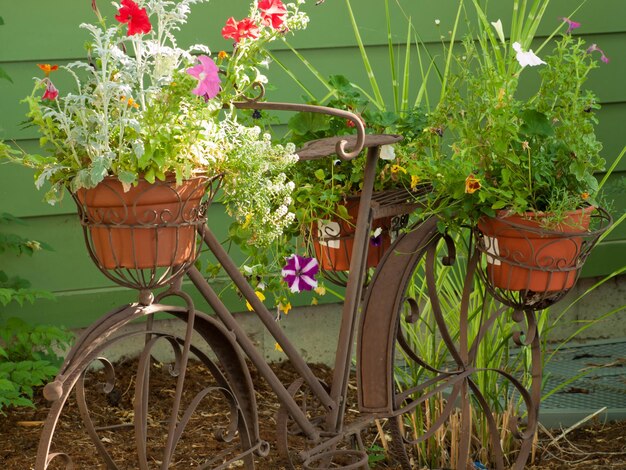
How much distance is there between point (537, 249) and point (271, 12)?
85 centimetres

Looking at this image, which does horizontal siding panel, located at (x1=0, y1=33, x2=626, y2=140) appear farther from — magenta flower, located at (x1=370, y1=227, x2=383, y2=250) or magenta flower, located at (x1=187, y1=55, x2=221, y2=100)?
magenta flower, located at (x1=187, y1=55, x2=221, y2=100)

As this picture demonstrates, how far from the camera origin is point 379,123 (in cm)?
244

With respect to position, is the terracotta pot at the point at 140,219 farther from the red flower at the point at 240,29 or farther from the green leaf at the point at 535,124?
the green leaf at the point at 535,124

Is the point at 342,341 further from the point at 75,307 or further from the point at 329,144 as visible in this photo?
the point at 75,307

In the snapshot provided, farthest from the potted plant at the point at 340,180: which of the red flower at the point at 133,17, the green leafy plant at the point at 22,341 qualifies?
the green leafy plant at the point at 22,341

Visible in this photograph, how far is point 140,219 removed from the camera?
5.69 feet

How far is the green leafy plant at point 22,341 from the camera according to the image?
2924 millimetres

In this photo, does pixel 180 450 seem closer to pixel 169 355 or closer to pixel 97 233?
pixel 169 355

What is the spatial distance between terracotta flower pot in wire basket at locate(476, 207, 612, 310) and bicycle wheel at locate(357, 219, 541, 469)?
0.14 meters

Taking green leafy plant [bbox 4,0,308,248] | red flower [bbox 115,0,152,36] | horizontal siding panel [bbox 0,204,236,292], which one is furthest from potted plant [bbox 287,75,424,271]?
horizontal siding panel [bbox 0,204,236,292]

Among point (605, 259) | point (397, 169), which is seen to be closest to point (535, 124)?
Answer: point (397, 169)

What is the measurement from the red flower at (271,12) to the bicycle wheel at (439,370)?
28.9 inches

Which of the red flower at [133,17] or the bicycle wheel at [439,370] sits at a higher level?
the red flower at [133,17]

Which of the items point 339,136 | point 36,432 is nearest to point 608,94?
point 339,136
